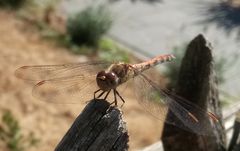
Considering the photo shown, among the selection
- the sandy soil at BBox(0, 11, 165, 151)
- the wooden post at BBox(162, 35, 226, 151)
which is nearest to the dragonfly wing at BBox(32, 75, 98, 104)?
the wooden post at BBox(162, 35, 226, 151)

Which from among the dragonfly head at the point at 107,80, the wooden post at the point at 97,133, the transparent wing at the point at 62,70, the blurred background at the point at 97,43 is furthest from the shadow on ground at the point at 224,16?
the wooden post at the point at 97,133

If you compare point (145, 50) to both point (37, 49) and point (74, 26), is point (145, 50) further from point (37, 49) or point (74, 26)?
point (37, 49)

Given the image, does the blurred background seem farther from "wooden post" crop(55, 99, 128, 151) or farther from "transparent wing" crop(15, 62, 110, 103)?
"wooden post" crop(55, 99, 128, 151)

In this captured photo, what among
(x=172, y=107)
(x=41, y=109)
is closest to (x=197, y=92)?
(x=172, y=107)

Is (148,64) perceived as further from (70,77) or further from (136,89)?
(70,77)

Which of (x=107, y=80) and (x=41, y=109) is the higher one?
(x=107, y=80)

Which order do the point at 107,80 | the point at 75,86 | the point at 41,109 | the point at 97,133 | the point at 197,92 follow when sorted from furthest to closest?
the point at 41,109, the point at 197,92, the point at 75,86, the point at 107,80, the point at 97,133
